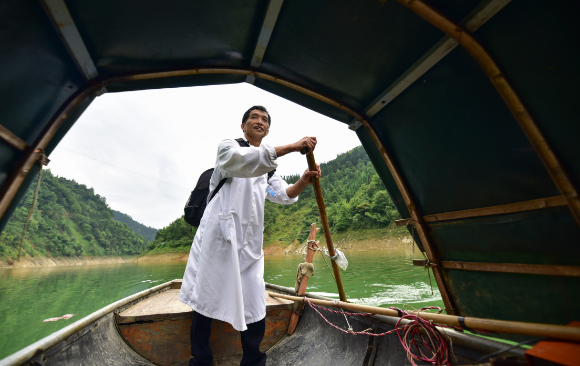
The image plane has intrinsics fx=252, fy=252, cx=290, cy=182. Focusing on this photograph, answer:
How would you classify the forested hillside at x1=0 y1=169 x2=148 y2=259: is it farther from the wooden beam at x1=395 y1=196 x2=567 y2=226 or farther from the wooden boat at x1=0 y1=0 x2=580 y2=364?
the wooden beam at x1=395 y1=196 x2=567 y2=226

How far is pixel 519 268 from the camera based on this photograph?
1.68 m

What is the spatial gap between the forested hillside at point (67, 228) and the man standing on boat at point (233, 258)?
61.4 m

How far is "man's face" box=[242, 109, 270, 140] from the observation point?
2.17 metres

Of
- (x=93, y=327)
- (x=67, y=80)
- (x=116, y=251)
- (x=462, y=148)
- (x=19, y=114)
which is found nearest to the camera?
(x=19, y=114)

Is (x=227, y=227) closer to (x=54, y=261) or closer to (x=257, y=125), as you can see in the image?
(x=257, y=125)

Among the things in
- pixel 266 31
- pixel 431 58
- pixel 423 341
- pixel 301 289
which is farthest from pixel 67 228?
pixel 431 58

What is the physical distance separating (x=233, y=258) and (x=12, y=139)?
1.37m

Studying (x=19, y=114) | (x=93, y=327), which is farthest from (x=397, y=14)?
(x=93, y=327)

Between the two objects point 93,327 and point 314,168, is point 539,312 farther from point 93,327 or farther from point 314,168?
point 93,327

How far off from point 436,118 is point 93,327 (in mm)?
3068

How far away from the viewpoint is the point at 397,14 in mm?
1460

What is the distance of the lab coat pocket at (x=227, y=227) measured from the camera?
1755 mm

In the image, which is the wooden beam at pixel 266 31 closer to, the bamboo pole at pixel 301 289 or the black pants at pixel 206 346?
the black pants at pixel 206 346

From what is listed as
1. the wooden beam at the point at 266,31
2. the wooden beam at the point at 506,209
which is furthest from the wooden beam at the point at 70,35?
the wooden beam at the point at 506,209
